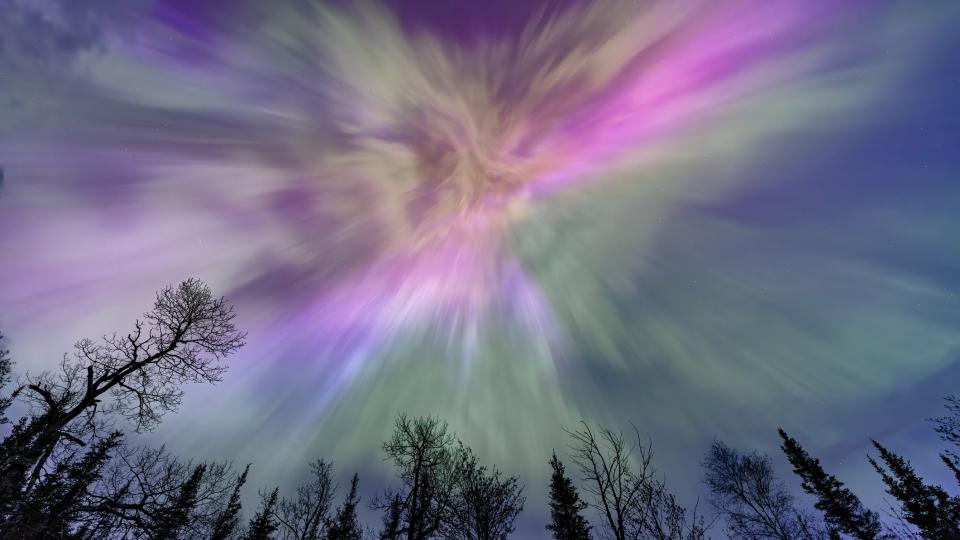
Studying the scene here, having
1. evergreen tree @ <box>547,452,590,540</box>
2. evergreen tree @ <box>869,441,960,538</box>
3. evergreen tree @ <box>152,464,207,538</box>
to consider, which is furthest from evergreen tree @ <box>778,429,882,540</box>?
evergreen tree @ <box>152,464,207,538</box>

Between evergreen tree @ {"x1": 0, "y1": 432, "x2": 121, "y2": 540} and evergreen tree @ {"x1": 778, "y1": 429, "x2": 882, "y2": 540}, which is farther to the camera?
evergreen tree @ {"x1": 778, "y1": 429, "x2": 882, "y2": 540}

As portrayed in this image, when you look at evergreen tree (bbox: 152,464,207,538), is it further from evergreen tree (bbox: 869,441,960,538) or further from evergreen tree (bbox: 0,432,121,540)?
evergreen tree (bbox: 869,441,960,538)

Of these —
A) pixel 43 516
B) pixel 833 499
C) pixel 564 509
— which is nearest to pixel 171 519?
pixel 43 516

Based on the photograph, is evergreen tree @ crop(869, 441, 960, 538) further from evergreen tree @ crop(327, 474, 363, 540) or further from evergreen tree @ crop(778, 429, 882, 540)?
evergreen tree @ crop(327, 474, 363, 540)

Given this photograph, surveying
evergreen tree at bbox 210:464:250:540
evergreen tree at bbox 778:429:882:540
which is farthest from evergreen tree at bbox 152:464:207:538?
evergreen tree at bbox 778:429:882:540

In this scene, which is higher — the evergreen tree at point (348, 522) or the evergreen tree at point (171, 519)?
the evergreen tree at point (348, 522)

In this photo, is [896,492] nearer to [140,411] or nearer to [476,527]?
[476,527]

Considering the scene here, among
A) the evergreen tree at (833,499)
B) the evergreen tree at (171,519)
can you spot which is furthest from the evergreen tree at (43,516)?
the evergreen tree at (833,499)

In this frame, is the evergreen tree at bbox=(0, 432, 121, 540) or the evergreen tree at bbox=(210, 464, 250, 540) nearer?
the evergreen tree at bbox=(0, 432, 121, 540)

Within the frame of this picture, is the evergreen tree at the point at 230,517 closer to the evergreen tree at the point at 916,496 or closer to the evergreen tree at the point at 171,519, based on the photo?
the evergreen tree at the point at 171,519

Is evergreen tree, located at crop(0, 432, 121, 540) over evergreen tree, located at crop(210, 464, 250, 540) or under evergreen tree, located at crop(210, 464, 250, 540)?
under

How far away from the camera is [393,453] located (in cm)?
2194

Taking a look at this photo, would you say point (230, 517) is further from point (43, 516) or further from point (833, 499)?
point (833, 499)

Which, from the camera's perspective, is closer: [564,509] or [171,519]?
[171,519]
